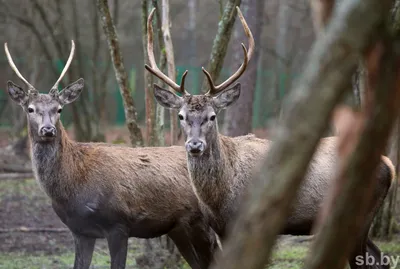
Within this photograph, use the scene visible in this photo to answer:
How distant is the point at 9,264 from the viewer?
9.46m

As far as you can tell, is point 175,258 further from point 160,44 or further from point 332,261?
point 332,261

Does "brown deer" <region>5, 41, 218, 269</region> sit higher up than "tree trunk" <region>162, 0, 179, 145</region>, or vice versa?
"tree trunk" <region>162, 0, 179, 145</region>

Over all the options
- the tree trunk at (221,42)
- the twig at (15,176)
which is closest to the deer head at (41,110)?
the tree trunk at (221,42)

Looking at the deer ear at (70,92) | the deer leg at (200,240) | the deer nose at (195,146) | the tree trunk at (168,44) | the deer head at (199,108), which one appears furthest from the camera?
the tree trunk at (168,44)

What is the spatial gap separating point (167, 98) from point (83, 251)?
1844 mm

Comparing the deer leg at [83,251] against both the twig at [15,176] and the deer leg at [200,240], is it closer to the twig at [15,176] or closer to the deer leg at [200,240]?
the deer leg at [200,240]

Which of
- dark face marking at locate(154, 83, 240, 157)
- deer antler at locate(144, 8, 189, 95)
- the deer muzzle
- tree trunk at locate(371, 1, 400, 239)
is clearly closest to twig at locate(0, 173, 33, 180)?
tree trunk at locate(371, 1, 400, 239)

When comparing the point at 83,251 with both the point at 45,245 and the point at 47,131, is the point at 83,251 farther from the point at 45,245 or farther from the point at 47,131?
the point at 45,245

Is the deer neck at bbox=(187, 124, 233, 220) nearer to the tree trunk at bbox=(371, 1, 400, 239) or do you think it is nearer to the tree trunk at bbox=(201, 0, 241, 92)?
the tree trunk at bbox=(201, 0, 241, 92)

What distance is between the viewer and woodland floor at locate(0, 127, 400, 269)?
9.55 m

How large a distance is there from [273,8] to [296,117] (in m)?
25.9

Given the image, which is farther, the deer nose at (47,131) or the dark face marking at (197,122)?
the deer nose at (47,131)

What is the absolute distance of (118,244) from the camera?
772 centimetres

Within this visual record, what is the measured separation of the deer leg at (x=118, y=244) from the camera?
25.3 ft
